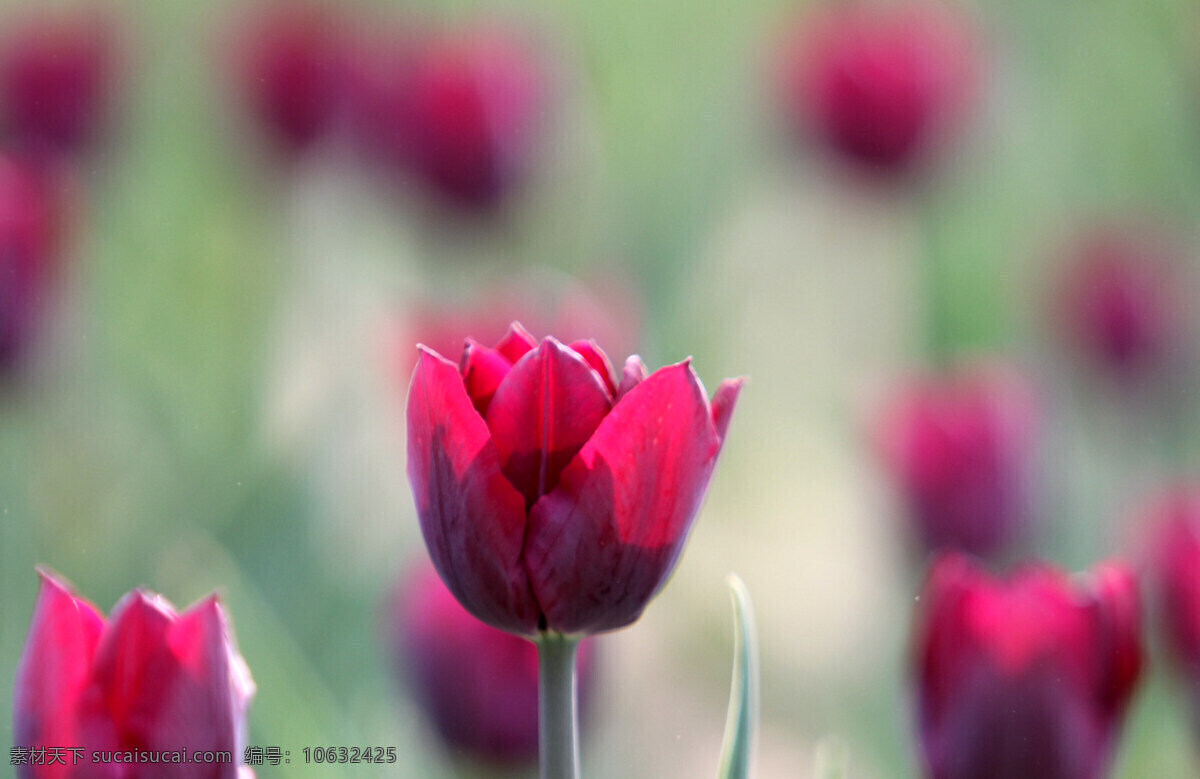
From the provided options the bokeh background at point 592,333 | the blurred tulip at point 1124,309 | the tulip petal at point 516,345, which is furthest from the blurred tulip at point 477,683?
the blurred tulip at point 1124,309

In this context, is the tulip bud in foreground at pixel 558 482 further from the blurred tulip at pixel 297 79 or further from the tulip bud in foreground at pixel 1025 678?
the blurred tulip at pixel 297 79

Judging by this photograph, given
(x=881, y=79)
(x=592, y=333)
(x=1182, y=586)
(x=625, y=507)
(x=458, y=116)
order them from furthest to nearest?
(x=881, y=79)
(x=458, y=116)
(x=592, y=333)
(x=1182, y=586)
(x=625, y=507)

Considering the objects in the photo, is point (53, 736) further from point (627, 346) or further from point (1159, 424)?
point (1159, 424)

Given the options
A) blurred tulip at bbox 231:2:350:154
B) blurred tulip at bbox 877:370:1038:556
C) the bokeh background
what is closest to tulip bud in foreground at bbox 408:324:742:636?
the bokeh background

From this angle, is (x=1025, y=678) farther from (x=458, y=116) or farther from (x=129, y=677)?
(x=458, y=116)

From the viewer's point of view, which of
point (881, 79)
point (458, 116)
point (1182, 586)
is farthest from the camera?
point (881, 79)

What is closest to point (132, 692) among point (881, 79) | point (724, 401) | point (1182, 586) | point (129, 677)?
point (129, 677)

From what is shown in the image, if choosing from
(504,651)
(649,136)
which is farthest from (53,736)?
(649,136)

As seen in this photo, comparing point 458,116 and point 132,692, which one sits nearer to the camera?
point 132,692
